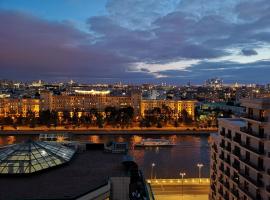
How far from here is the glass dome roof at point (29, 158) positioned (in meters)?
6.51

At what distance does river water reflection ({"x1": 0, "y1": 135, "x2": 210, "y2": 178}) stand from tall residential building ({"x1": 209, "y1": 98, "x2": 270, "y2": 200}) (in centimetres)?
576

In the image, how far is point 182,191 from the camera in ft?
38.4

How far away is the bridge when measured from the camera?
446 inches

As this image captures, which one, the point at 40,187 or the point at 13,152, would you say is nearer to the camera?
the point at 40,187

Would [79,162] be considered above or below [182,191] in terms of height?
above

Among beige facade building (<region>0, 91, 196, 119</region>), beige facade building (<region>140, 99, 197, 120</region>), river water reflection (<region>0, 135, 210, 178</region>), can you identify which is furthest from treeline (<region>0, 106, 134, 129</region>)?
beige facade building (<region>140, 99, 197, 120</region>)

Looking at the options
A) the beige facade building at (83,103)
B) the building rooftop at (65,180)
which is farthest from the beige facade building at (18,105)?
the building rooftop at (65,180)

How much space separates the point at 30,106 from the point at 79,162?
118ft

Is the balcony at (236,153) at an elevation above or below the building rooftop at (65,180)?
above

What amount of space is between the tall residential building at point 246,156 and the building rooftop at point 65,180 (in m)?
2.58

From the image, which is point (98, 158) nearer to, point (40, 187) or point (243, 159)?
point (40, 187)

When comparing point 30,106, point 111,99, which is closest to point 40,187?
point 30,106

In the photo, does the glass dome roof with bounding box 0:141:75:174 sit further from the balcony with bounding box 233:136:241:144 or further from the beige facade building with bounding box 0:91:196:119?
the beige facade building with bounding box 0:91:196:119

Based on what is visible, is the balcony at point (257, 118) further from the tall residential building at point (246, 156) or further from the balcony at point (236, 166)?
the balcony at point (236, 166)
